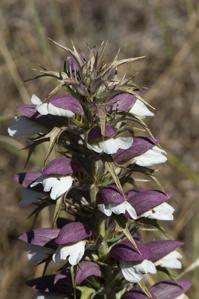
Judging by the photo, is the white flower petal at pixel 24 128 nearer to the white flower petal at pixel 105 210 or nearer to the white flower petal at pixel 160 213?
the white flower petal at pixel 105 210

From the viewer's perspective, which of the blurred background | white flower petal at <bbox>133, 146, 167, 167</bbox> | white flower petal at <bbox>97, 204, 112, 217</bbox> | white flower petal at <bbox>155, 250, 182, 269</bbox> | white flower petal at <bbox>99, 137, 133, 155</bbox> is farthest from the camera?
the blurred background

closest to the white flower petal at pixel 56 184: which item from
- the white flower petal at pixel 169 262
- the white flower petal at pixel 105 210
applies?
the white flower petal at pixel 105 210

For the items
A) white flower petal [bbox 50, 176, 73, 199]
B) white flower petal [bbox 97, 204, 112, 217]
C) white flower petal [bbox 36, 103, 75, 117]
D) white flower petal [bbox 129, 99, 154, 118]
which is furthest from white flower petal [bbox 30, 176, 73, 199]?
white flower petal [bbox 129, 99, 154, 118]

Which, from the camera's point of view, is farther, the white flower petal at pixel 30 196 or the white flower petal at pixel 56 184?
the white flower petal at pixel 30 196

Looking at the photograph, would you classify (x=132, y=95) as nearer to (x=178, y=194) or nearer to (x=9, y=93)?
(x=178, y=194)

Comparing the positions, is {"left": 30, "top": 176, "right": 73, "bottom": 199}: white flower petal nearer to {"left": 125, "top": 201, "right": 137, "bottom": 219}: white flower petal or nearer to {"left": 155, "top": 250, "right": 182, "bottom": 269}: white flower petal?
{"left": 125, "top": 201, "right": 137, "bottom": 219}: white flower petal

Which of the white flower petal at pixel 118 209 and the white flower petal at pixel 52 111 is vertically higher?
the white flower petal at pixel 52 111

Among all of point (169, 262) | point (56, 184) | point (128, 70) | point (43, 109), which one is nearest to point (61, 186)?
point (56, 184)

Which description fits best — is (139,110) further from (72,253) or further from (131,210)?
(72,253)
